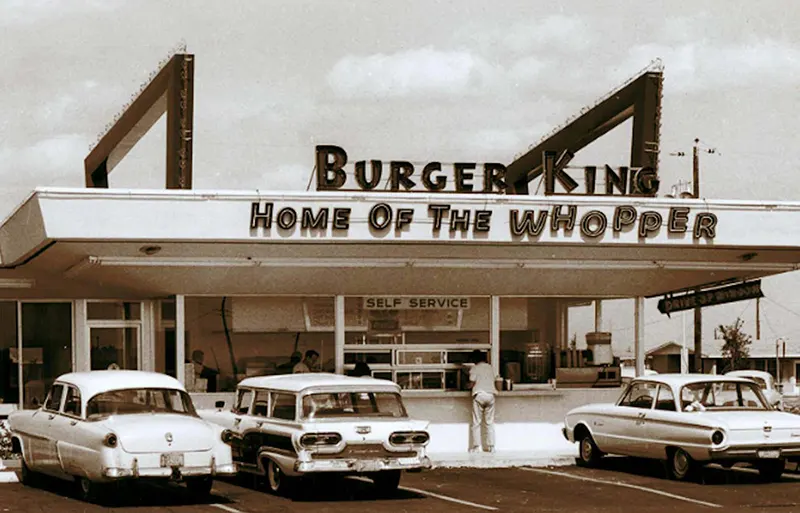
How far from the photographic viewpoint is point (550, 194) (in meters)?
22.8

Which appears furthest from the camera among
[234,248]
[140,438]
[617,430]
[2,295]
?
[2,295]

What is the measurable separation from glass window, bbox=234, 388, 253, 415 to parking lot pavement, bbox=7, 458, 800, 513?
3.32 feet

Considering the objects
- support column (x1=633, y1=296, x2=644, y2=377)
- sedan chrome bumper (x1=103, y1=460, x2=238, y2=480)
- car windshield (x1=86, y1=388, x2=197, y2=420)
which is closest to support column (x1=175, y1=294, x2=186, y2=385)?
car windshield (x1=86, y1=388, x2=197, y2=420)

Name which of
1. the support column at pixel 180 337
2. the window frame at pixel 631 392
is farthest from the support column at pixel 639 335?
the support column at pixel 180 337

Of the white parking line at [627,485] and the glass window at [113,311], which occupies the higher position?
the glass window at [113,311]

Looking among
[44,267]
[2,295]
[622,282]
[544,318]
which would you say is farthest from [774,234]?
[2,295]

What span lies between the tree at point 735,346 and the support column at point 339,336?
5195cm

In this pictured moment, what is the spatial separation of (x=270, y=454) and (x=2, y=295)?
11.2m

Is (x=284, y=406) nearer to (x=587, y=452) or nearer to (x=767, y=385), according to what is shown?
(x=587, y=452)

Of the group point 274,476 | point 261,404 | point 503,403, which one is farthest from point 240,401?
point 503,403

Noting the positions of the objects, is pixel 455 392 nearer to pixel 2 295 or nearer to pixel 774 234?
pixel 774 234

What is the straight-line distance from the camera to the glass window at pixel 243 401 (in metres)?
18.2

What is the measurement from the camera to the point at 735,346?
74062 mm

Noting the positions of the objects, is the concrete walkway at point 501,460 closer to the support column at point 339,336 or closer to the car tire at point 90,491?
the support column at point 339,336
